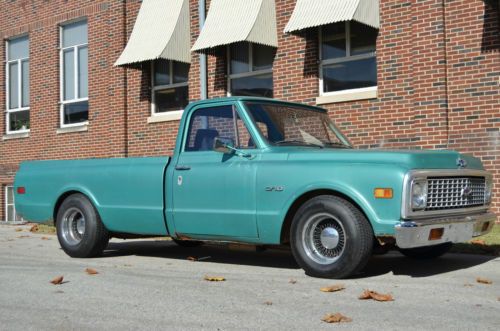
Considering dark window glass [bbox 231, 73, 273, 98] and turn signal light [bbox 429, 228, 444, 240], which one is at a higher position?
dark window glass [bbox 231, 73, 273, 98]

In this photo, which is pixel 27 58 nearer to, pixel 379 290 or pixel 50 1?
pixel 50 1

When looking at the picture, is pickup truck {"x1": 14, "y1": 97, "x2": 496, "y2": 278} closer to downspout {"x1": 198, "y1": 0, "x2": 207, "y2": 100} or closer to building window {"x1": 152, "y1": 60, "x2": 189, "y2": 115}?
downspout {"x1": 198, "y1": 0, "x2": 207, "y2": 100}

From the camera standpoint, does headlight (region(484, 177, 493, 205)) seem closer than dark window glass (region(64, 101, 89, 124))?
Yes

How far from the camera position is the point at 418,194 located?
606 cm

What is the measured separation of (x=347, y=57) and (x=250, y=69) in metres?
2.38

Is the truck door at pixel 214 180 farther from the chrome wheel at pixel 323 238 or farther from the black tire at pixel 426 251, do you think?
the black tire at pixel 426 251

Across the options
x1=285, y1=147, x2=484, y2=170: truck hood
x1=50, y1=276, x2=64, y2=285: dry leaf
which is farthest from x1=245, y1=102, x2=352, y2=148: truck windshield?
x1=50, y1=276, x2=64, y2=285: dry leaf

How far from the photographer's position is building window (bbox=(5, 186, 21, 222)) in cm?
1833

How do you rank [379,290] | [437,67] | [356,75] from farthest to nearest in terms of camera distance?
[356,75] → [437,67] → [379,290]

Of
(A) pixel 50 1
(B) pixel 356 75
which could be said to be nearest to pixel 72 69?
(A) pixel 50 1

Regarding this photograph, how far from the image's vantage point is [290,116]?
7.47 metres

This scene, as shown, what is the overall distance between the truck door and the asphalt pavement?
19.9 inches

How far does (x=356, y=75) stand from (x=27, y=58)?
10.3 metres

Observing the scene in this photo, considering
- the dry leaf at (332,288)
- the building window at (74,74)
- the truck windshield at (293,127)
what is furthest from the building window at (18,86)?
the dry leaf at (332,288)
